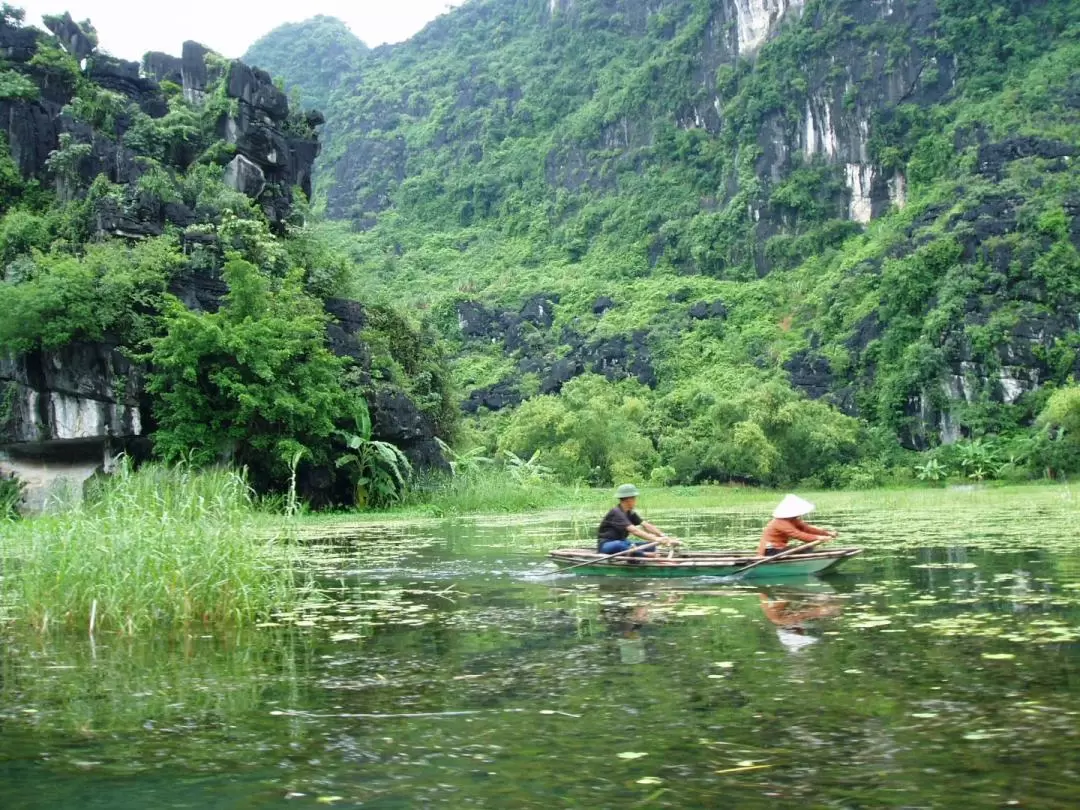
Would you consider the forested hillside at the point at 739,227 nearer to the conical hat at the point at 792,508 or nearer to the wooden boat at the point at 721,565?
the wooden boat at the point at 721,565

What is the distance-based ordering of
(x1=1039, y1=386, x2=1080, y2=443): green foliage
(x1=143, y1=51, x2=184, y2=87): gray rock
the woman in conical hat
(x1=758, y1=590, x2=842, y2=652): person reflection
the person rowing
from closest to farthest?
1. (x1=758, y1=590, x2=842, y2=652): person reflection
2. the woman in conical hat
3. the person rowing
4. (x1=143, y1=51, x2=184, y2=87): gray rock
5. (x1=1039, y1=386, x2=1080, y2=443): green foliage

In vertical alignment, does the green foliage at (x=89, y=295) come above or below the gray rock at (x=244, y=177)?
below

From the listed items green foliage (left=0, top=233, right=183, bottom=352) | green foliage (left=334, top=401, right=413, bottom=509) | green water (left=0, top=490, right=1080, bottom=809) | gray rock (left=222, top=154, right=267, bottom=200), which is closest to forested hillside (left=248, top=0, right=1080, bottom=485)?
gray rock (left=222, top=154, right=267, bottom=200)

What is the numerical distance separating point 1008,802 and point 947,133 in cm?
8182

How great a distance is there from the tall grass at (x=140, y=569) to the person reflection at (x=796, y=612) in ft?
14.3

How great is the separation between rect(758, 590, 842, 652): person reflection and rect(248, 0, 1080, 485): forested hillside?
79.2 feet

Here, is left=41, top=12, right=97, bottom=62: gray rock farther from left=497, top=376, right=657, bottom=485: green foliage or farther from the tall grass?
the tall grass

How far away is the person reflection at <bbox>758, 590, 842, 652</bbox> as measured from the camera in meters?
7.57

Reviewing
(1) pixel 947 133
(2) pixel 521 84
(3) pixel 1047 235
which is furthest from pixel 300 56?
(3) pixel 1047 235

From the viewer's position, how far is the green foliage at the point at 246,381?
2364cm

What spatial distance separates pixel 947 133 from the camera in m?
77.7

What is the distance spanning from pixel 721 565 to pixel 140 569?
19.0 feet

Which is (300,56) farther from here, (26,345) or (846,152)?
(26,345)

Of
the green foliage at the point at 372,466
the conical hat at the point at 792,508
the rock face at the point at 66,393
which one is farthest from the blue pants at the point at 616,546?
the rock face at the point at 66,393
